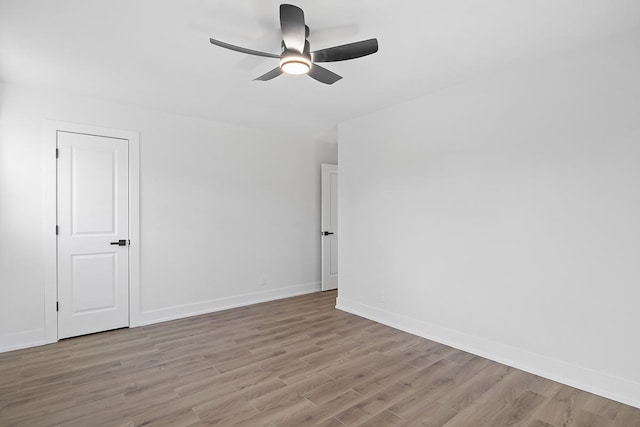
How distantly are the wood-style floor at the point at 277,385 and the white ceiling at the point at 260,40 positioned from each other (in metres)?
2.60

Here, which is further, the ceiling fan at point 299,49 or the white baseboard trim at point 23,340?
the white baseboard trim at point 23,340

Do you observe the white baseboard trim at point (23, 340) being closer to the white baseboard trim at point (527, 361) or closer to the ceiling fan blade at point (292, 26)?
the white baseboard trim at point (527, 361)

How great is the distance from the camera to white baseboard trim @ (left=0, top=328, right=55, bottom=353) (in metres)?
3.18

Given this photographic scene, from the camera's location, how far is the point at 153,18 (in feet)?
7.07

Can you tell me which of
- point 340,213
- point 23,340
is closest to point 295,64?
point 340,213

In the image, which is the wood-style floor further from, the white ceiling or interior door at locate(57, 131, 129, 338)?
the white ceiling

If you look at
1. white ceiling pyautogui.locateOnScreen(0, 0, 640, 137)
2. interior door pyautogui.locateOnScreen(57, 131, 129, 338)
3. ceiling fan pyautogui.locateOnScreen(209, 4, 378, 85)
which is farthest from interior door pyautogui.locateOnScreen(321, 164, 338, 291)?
ceiling fan pyautogui.locateOnScreen(209, 4, 378, 85)

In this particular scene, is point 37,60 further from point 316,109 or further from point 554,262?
point 554,262

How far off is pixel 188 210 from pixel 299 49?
283 centimetres

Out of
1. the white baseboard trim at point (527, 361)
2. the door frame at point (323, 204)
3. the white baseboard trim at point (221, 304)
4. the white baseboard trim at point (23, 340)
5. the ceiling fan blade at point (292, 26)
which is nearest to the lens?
the ceiling fan blade at point (292, 26)

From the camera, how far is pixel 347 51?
85.7 inches

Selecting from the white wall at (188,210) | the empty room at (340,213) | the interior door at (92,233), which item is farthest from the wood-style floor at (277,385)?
the white wall at (188,210)

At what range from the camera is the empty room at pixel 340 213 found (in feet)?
7.30

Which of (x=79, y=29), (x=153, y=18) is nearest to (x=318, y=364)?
(x=153, y=18)
